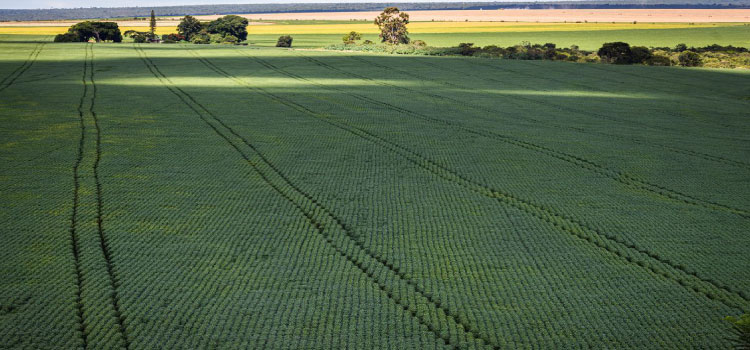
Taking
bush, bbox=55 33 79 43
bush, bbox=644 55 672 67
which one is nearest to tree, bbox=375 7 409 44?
bush, bbox=55 33 79 43

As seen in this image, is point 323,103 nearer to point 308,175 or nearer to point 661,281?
point 308,175

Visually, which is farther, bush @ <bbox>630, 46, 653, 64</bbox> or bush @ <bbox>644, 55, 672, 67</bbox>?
bush @ <bbox>630, 46, 653, 64</bbox>

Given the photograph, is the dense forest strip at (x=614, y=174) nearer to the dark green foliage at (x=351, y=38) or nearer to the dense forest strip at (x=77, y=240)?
the dense forest strip at (x=77, y=240)

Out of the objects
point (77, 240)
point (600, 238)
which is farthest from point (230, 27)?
point (600, 238)

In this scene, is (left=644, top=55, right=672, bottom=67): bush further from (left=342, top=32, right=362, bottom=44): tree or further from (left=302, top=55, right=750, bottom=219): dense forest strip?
(left=342, top=32, right=362, bottom=44): tree

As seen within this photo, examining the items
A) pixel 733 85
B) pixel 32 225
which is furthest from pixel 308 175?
pixel 733 85

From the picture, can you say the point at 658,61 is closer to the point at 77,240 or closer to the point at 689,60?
the point at 689,60

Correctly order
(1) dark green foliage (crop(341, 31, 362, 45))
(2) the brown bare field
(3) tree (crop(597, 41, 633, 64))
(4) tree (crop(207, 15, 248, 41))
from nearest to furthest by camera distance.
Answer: (3) tree (crop(597, 41, 633, 64)) < (1) dark green foliage (crop(341, 31, 362, 45)) < (4) tree (crop(207, 15, 248, 41)) < (2) the brown bare field
